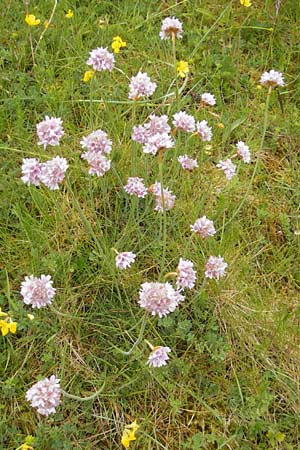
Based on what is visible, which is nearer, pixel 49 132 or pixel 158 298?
pixel 158 298

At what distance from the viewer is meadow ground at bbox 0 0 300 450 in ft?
5.82

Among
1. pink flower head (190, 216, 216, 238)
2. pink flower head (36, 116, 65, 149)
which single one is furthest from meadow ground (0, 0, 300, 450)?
pink flower head (36, 116, 65, 149)

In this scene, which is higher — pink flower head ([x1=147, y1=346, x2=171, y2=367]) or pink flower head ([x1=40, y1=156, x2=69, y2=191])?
pink flower head ([x1=40, y1=156, x2=69, y2=191])

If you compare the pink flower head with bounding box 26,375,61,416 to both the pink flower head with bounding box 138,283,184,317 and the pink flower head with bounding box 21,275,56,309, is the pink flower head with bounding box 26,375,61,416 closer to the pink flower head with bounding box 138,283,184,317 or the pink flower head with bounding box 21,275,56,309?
the pink flower head with bounding box 21,275,56,309

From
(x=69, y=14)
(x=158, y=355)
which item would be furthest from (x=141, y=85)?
(x=69, y=14)

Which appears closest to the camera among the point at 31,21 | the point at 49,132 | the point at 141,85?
the point at 49,132

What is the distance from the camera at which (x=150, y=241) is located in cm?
205

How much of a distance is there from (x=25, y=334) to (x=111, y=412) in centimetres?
35

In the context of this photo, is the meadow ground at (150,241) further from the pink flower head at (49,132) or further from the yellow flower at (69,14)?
the pink flower head at (49,132)

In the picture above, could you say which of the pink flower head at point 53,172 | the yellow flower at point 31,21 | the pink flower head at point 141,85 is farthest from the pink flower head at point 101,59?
the yellow flower at point 31,21

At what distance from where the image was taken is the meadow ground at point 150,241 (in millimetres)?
1774

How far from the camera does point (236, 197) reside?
2.28 meters

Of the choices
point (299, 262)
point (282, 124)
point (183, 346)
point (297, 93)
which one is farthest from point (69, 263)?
point (297, 93)

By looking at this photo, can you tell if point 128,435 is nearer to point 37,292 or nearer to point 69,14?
point 37,292
